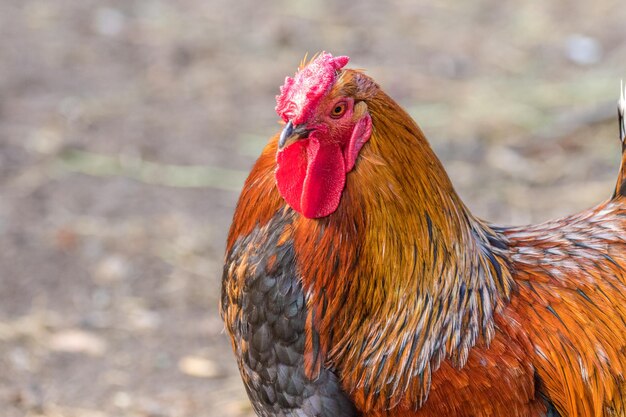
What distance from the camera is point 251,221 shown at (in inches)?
140

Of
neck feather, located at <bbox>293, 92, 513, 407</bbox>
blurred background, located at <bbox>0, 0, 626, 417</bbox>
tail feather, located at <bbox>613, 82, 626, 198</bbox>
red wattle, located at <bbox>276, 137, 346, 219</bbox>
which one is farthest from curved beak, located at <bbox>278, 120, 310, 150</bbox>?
blurred background, located at <bbox>0, 0, 626, 417</bbox>

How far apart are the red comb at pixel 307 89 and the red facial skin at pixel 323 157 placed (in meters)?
0.04

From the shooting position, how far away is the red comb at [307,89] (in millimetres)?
3051

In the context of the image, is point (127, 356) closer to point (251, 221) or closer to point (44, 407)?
point (44, 407)

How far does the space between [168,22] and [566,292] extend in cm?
633

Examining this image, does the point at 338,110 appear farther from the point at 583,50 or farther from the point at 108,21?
the point at 108,21

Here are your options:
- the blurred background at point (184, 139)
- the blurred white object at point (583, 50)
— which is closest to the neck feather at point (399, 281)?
the blurred background at point (184, 139)

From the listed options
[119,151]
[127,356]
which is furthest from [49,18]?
[127,356]

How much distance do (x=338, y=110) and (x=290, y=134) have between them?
21 cm

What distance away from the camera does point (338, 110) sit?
3125mm

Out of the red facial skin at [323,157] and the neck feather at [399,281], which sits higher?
the red facial skin at [323,157]

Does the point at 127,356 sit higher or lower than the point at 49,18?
lower

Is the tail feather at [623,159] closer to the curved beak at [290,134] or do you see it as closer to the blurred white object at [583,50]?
the curved beak at [290,134]

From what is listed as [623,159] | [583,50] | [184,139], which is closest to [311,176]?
[623,159]
